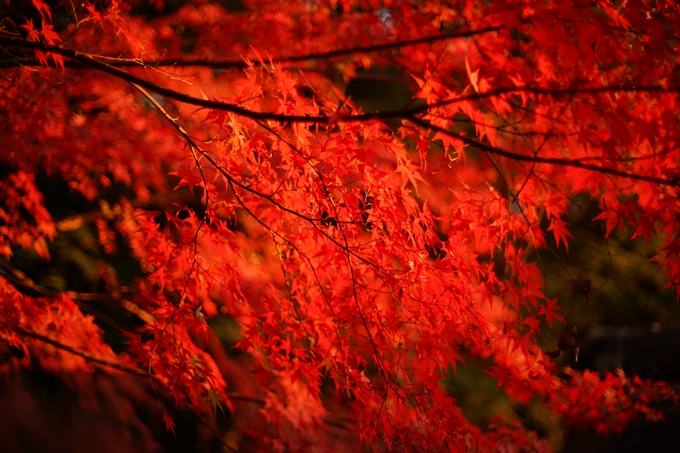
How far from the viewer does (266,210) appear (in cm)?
342

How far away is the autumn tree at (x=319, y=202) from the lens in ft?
6.99

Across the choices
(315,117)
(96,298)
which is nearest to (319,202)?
(315,117)

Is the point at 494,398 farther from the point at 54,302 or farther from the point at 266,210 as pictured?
the point at 54,302

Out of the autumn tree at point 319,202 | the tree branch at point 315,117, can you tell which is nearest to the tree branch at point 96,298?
the autumn tree at point 319,202

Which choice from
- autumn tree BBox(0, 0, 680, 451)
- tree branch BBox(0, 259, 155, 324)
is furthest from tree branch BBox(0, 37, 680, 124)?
tree branch BBox(0, 259, 155, 324)

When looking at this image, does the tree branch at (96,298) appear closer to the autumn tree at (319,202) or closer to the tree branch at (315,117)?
the autumn tree at (319,202)

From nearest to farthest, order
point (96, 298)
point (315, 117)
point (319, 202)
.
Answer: point (315, 117), point (319, 202), point (96, 298)

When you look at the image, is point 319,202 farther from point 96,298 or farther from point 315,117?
point 96,298

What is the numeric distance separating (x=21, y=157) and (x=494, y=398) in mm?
7058

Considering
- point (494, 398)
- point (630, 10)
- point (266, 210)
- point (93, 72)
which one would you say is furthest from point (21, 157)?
point (494, 398)

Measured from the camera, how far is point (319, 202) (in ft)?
10.4

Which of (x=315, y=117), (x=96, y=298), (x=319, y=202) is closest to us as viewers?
(x=315, y=117)

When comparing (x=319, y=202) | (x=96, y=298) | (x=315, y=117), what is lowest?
(x=96, y=298)

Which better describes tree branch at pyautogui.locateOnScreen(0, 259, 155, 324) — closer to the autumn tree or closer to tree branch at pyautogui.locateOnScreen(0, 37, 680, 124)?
the autumn tree
